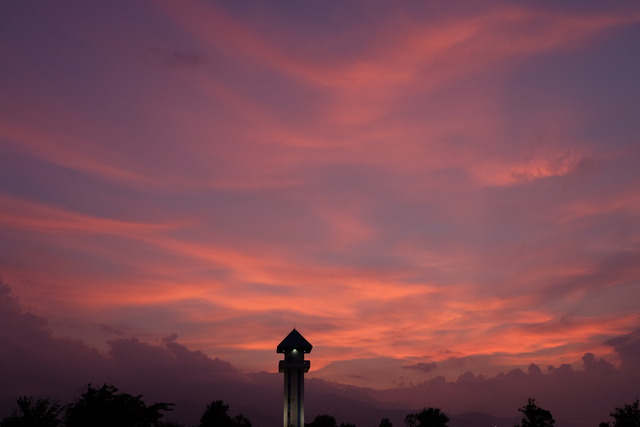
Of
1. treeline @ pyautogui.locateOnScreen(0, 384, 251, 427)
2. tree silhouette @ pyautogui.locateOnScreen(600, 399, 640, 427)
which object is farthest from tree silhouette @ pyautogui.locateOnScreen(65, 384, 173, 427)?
tree silhouette @ pyautogui.locateOnScreen(600, 399, 640, 427)

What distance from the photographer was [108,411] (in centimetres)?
6253

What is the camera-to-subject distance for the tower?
228 ft

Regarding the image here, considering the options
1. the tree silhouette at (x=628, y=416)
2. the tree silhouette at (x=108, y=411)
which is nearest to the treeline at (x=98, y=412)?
the tree silhouette at (x=108, y=411)

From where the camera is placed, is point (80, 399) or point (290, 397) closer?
point (80, 399)

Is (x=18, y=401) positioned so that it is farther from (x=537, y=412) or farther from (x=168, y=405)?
(x=537, y=412)

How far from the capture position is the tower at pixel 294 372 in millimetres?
69438

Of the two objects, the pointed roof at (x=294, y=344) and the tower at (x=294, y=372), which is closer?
the tower at (x=294, y=372)

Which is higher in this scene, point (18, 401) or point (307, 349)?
point (307, 349)

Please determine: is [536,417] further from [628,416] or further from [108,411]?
[108,411]

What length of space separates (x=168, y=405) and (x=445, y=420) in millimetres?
98462

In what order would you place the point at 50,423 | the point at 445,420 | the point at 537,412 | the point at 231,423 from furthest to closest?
1. the point at 231,423
2. the point at 445,420
3. the point at 537,412
4. the point at 50,423

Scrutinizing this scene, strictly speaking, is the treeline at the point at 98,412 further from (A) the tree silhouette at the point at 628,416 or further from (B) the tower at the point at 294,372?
(A) the tree silhouette at the point at 628,416

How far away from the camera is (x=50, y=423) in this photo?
189 feet

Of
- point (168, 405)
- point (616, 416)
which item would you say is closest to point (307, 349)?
point (168, 405)
